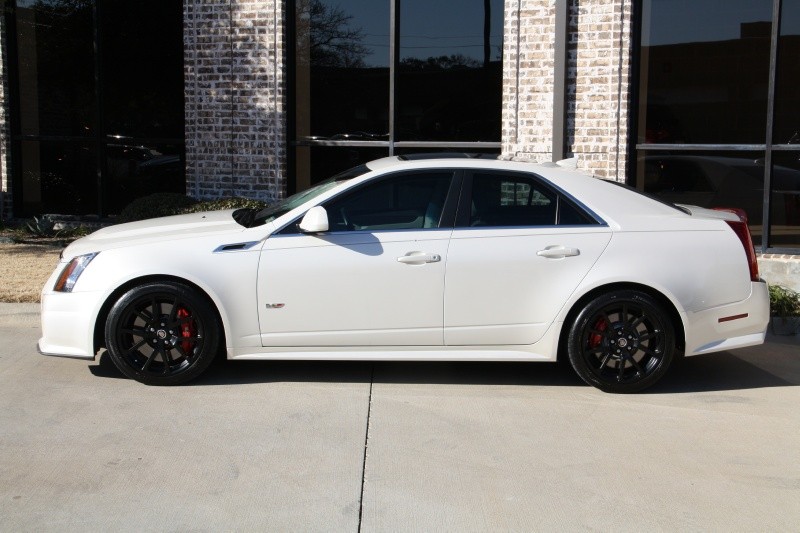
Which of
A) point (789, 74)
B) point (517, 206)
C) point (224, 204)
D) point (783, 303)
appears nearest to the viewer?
point (517, 206)

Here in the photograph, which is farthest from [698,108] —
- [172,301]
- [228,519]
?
[228,519]

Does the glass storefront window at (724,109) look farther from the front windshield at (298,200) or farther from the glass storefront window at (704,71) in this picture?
the front windshield at (298,200)

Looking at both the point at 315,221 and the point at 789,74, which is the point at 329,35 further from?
the point at 315,221

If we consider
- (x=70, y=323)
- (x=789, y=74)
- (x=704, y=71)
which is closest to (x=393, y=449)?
(x=70, y=323)

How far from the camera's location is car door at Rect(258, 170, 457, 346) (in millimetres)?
6461

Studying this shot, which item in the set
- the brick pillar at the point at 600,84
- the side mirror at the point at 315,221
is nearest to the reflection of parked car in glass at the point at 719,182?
the brick pillar at the point at 600,84

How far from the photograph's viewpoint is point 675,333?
22.0 feet

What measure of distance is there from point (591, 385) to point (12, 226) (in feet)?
30.8

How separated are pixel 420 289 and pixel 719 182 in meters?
5.30

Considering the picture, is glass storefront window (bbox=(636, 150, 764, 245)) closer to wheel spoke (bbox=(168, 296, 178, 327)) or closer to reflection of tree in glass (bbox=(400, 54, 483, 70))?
reflection of tree in glass (bbox=(400, 54, 483, 70))

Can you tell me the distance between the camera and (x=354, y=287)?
646 cm

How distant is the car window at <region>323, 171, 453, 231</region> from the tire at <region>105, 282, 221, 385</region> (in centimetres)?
110

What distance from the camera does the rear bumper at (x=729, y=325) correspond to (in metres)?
6.58

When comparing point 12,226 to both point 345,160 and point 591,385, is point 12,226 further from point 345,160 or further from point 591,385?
point 591,385
